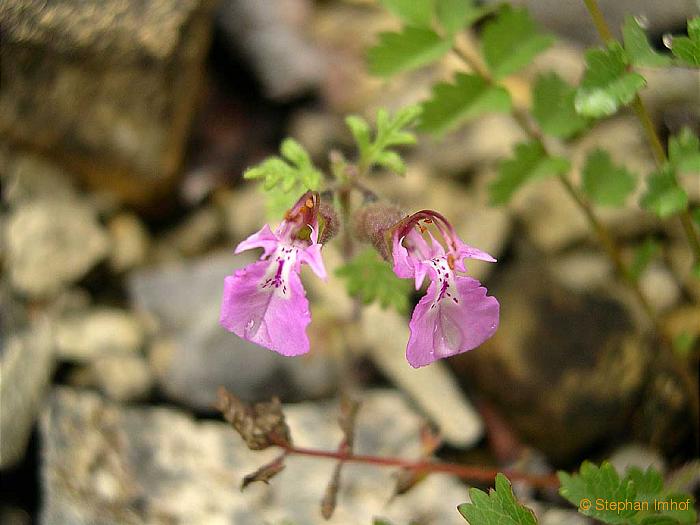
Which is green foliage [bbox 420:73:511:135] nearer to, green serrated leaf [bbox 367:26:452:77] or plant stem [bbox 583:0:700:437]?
green serrated leaf [bbox 367:26:452:77]

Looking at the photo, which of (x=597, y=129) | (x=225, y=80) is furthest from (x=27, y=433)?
(x=597, y=129)

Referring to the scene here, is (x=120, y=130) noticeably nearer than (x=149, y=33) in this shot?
No

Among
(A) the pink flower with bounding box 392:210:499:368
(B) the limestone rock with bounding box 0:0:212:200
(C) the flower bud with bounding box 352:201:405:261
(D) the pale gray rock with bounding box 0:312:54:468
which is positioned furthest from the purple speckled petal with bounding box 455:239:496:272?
(B) the limestone rock with bounding box 0:0:212:200

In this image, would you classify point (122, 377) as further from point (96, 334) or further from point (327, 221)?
point (327, 221)

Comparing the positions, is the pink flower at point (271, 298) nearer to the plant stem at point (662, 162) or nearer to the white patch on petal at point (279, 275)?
the white patch on petal at point (279, 275)

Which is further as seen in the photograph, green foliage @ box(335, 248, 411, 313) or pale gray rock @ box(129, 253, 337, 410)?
pale gray rock @ box(129, 253, 337, 410)

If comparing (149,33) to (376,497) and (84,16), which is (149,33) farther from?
(376,497)

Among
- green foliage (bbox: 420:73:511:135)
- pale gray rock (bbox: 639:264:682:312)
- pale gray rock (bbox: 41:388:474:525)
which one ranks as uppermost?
green foliage (bbox: 420:73:511:135)
